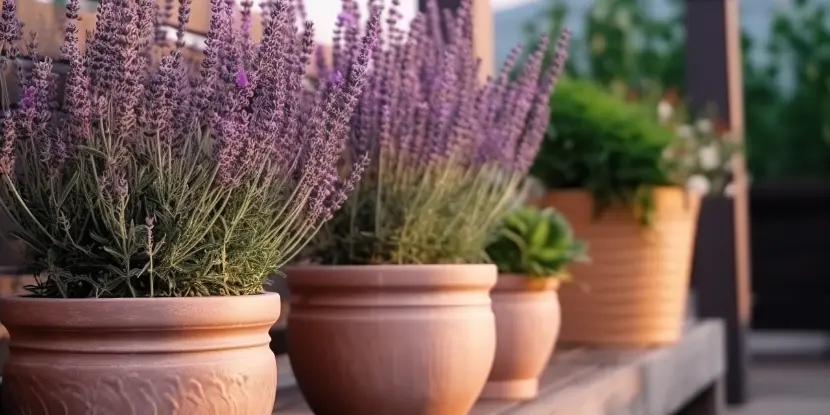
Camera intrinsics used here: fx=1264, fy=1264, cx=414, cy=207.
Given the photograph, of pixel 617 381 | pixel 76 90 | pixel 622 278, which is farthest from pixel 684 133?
pixel 76 90

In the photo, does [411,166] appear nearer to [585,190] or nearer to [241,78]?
[241,78]

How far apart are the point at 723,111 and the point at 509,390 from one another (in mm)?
2896

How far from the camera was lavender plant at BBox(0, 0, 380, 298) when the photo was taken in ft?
3.68

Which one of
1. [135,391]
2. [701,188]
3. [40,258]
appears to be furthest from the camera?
[701,188]

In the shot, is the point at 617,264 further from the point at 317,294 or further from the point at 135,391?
Answer: the point at 135,391

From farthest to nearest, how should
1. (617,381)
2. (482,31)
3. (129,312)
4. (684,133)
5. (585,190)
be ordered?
(684,133), (585,190), (482,31), (617,381), (129,312)

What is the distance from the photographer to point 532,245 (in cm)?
209

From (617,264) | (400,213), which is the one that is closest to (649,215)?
(617,264)

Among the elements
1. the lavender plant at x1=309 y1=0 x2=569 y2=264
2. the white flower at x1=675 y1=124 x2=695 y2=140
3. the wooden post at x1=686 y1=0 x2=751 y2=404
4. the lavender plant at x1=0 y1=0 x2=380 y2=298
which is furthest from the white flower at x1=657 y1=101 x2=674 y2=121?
the lavender plant at x1=0 y1=0 x2=380 y2=298

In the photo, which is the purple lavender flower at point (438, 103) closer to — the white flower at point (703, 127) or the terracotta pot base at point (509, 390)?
the terracotta pot base at point (509, 390)

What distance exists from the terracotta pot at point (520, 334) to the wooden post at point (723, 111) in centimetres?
258

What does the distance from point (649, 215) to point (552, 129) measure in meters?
0.31

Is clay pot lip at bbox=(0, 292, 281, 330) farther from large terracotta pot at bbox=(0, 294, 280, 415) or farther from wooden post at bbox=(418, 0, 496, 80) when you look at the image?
wooden post at bbox=(418, 0, 496, 80)

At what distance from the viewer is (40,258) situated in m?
1.18
